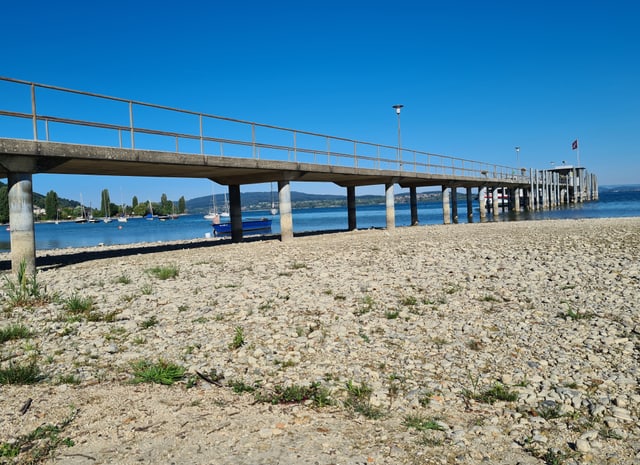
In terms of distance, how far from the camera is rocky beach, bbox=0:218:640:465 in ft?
13.4

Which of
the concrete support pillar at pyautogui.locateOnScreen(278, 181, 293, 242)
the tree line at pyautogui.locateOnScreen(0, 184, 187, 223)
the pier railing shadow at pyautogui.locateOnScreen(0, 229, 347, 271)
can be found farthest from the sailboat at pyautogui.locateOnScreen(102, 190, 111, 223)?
the concrete support pillar at pyautogui.locateOnScreen(278, 181, 293, 242)

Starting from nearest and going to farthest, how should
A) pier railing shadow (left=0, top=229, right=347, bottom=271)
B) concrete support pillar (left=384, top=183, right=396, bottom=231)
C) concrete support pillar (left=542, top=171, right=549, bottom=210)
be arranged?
pier railing shadow (left=0, top=229, right=347, bottom=271) < concrete support pillar (left=384, top=183, right=396, bottom=231) < concrete support pillar (left=542, top=171, right=549, bottom=210)

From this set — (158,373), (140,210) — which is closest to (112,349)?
(158,373)

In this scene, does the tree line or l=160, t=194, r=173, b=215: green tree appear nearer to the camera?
the tree line

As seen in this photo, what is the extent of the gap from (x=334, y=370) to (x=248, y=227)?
4216 cm

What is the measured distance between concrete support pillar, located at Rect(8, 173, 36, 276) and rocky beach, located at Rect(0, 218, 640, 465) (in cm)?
369

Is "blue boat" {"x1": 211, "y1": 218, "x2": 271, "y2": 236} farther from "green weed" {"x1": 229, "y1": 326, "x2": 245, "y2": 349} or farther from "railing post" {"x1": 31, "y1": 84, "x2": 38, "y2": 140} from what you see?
"green weed" {"x1": 229, "y1": 326, "x2": 245, "y2": 349}

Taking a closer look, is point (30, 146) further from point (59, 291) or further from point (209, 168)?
point (209, 168)

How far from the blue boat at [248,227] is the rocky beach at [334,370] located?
108 feet

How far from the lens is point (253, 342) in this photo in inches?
273

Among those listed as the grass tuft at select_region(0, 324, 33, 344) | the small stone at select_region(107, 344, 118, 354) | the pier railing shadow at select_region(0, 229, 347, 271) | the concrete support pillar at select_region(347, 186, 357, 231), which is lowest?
the small stone at select_region(107, 344, 118, 354)

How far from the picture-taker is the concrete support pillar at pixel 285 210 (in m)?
24.0

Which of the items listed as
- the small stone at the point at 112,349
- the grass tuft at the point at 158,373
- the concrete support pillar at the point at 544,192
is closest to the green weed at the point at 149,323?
the small stone at the point at 112,349

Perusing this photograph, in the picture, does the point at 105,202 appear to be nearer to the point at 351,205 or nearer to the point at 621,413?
the point at 351,205
